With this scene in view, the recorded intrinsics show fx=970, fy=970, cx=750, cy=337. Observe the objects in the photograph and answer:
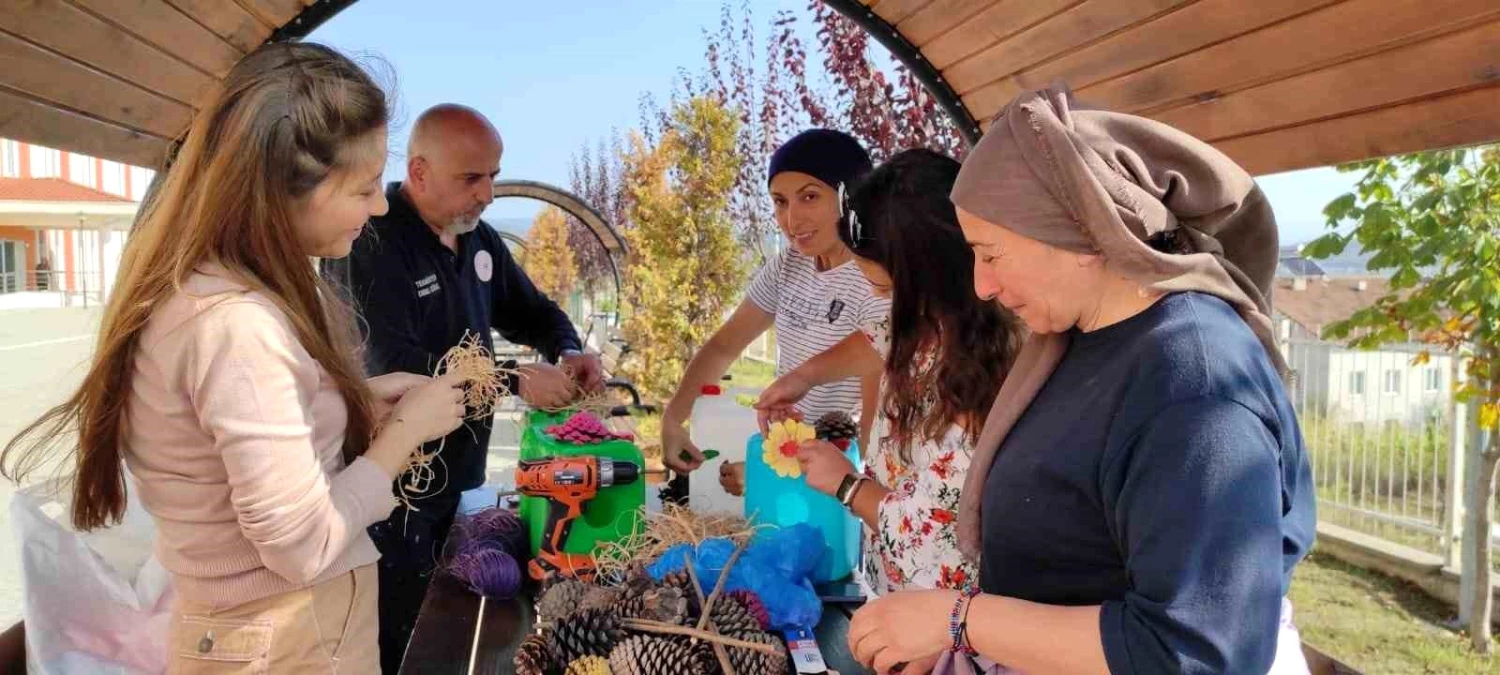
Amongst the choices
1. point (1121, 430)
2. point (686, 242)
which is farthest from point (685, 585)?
point (686, 242)

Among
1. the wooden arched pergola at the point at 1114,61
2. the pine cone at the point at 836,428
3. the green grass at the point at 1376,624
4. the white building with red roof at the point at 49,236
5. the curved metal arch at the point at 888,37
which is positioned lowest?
the green grass at the point at 1376,624

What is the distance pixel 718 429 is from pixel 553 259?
14.3 metres

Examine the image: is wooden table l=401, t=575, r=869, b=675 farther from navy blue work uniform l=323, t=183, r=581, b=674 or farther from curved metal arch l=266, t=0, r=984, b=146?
curved metal arch l=266, t=0, r=984, b=146

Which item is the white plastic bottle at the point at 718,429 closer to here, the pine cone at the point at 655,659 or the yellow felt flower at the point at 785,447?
the yellow felt flower at the point at 785,447

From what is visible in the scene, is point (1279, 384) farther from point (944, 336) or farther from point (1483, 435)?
point (1483, 435)

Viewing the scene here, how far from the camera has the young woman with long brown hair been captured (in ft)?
4.62

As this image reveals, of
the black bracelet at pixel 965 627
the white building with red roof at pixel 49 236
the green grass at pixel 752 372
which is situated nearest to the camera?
the black bracelet at pixel 965 627

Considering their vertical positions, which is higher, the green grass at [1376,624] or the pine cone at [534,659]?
the pine cone at [534,659]

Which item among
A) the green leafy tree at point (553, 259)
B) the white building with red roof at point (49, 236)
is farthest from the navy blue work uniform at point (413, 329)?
the white building with red roof at point (49, 236)

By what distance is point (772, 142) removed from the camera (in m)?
9.12

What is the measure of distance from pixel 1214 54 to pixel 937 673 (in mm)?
1824

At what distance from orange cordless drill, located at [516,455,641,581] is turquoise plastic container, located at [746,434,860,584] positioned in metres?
0.28

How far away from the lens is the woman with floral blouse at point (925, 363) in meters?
1.64

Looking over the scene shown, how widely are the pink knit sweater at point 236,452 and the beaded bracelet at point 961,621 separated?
951 millimetres
